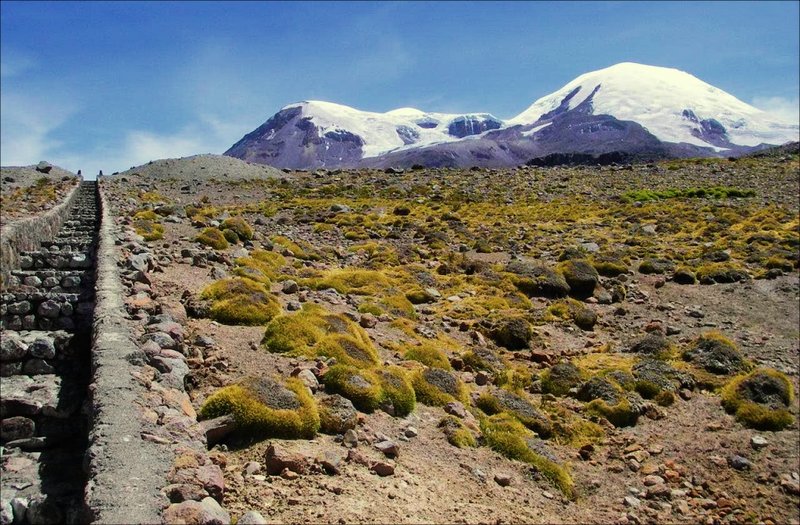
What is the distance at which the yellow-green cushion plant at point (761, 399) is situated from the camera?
11555mm

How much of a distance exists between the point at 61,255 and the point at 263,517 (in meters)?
13.7

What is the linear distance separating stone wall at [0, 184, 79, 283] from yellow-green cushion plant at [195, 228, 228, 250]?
531cm

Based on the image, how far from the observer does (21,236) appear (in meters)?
16.6

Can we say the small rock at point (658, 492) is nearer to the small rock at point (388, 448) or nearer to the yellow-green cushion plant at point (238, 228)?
the small rock at point (388, 448)

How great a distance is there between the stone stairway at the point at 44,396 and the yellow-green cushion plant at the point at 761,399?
12.5 m

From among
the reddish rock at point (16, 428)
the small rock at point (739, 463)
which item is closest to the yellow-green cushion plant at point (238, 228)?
the reddish rock at point (16, 428)

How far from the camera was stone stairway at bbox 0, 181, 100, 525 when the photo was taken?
18.9 feet

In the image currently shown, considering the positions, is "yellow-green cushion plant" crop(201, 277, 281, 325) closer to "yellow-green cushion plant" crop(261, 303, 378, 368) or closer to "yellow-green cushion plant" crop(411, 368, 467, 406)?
"yellow-green cushion plant" crop(261, 303, 378, 368)

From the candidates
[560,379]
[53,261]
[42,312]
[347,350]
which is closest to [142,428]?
[347,350]

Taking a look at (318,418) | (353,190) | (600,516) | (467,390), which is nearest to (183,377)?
(318,418)

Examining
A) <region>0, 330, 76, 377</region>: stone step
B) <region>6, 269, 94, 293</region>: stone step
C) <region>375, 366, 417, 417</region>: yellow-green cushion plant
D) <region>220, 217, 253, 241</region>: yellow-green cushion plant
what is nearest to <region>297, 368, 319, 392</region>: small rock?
<region>375, 366, 417, 417</region>: yellow-green cushion plant

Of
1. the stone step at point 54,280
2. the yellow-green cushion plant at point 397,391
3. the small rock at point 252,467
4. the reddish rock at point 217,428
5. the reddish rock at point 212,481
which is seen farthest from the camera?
the stone step at point 54,280

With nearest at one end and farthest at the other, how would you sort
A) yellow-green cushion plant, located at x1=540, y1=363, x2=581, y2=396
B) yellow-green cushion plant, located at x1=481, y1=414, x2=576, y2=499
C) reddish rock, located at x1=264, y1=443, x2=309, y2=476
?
reddish rock, located at x1=264, y1=443, x2=309, y2=476
yellow-green cushion plant, located at x1=481, y1=414, x2=576, y2=499
yellow-green cushion plant, located at x1=540, y1=363, x2=581, y2=396

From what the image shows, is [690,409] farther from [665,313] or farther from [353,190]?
[353,190]
